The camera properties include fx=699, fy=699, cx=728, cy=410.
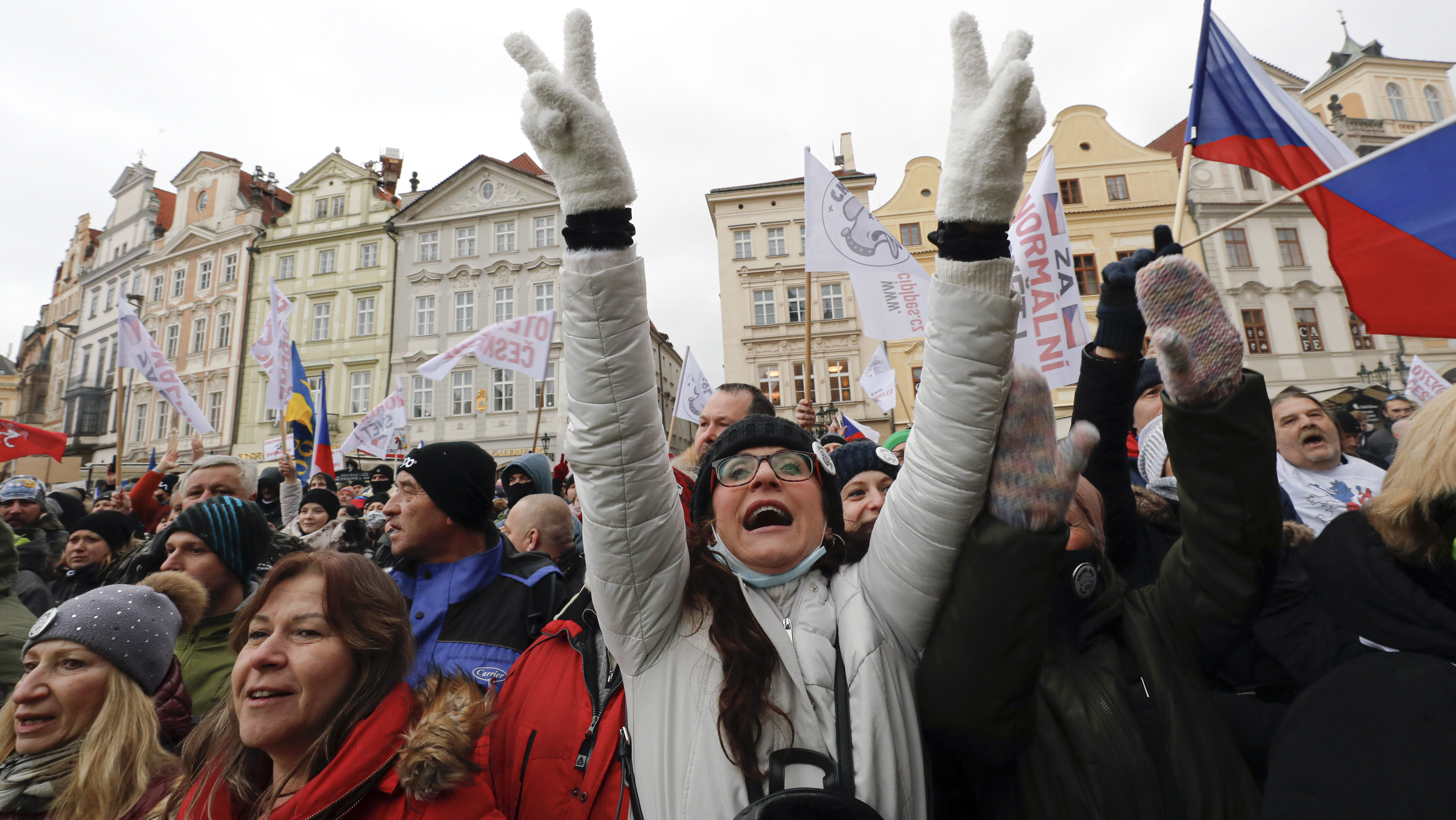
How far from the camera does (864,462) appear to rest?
2.93m

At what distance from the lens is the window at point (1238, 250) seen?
25.3m

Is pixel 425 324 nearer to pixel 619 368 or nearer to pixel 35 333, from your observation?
pixel 619 368

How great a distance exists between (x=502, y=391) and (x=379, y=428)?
48.7 ft

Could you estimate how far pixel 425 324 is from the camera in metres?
28.9

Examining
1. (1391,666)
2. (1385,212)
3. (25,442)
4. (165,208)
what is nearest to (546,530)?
(1391,666)

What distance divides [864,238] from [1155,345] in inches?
189

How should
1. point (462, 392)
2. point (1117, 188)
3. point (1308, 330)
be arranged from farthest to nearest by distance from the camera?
point (462, 392), point (1117, 188), point (1308, 330)

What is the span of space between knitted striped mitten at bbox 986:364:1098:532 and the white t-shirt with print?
9.43 ft

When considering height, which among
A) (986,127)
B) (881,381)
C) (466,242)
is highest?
(466,242)

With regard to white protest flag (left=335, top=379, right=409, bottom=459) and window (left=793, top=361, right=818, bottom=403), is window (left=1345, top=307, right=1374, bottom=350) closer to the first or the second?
window (left=793, top=361, right=818, bottom=403)

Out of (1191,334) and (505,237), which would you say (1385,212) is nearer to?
(1191,334)

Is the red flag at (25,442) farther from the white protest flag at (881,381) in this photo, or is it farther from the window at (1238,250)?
the window at (1238,250)

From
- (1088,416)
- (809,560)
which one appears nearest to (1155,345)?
(1088,416)

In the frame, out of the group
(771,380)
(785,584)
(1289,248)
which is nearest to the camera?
(785,584)
